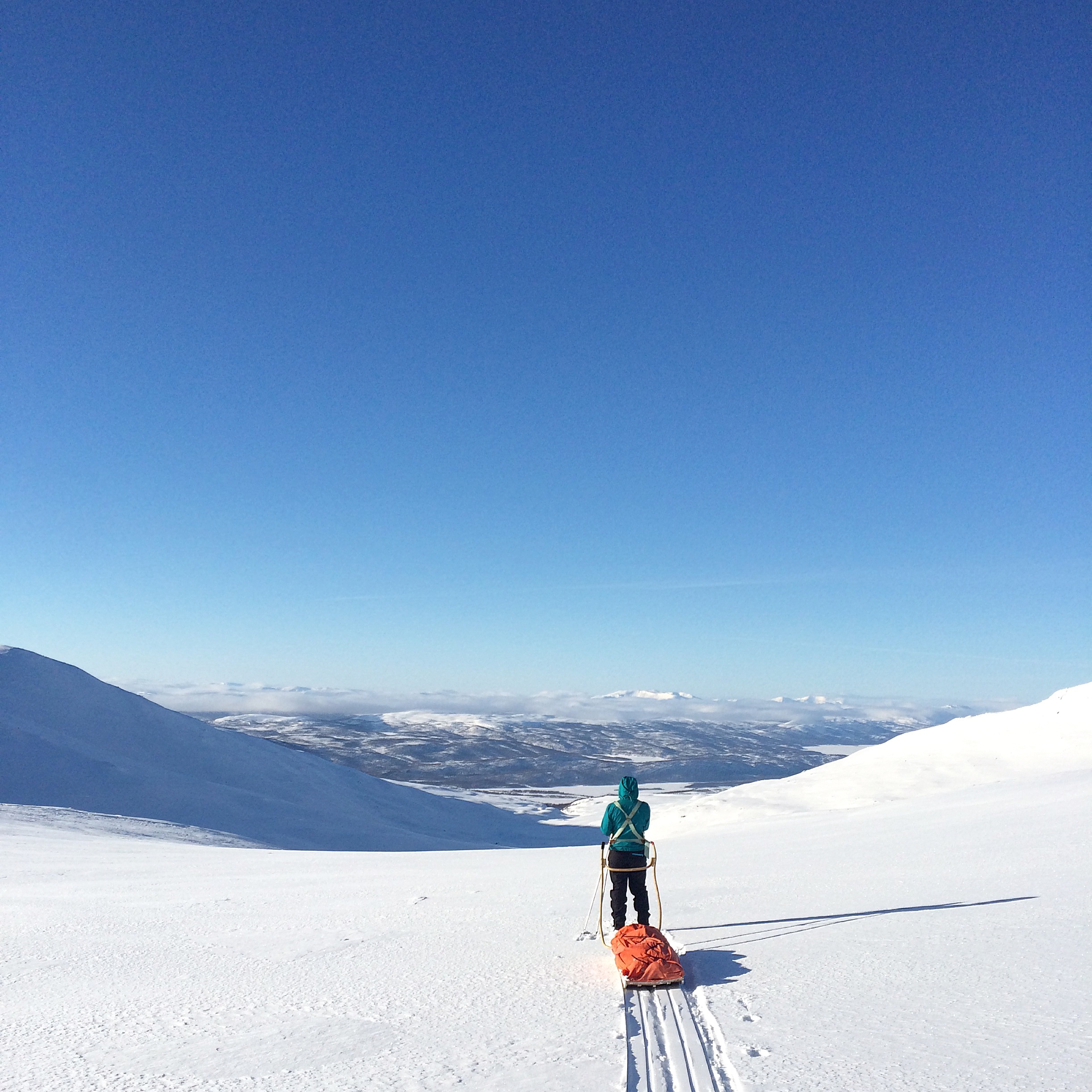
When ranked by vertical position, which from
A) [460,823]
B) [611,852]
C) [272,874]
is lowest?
[460,823]

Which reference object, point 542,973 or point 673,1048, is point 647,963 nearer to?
point 542,973

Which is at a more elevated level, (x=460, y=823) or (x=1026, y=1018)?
(x=1026, y=1018)

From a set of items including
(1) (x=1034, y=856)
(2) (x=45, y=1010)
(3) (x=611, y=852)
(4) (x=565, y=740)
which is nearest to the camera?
(2) (x=45, y=1010)

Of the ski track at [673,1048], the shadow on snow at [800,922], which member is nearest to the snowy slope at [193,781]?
the shadow on snow at [800,922]

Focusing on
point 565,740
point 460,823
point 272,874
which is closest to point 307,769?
point 460,823

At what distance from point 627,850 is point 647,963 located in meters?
1.76

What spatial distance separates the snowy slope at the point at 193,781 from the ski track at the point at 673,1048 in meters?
29.1

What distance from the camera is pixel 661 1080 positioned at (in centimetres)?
396

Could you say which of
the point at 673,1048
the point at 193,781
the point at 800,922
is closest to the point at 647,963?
the point at 673,1048

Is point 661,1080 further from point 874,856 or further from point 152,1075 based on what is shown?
point 874,856

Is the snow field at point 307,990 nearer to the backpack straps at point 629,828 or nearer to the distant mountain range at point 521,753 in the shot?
the backpack straps at point 629,828

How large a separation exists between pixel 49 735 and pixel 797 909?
41.4 meters

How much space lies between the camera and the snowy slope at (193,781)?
33.9m

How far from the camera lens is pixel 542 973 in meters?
5.92
